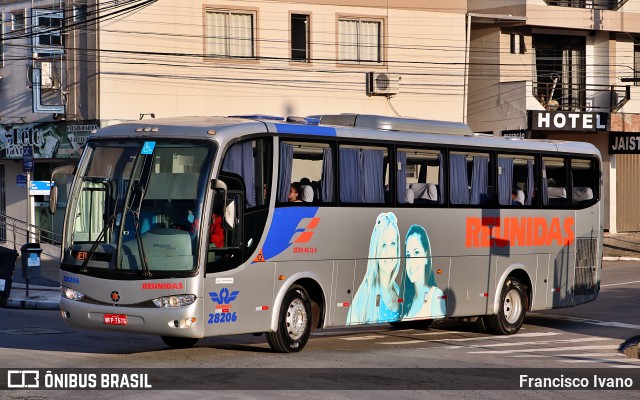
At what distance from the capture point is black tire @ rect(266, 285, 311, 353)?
15.5 meters

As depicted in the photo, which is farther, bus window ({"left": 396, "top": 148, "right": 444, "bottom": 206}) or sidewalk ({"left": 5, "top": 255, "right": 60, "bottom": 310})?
sidewalk ({"left": 5, "top": 255, "right": 60, "bottom": 310})

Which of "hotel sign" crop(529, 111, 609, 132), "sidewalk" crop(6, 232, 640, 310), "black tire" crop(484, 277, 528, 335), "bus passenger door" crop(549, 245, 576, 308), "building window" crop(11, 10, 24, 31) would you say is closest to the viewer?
"black tire" crop(484, 277, 528, 335)

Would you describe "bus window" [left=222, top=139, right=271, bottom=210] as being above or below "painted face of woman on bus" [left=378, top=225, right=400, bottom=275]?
above

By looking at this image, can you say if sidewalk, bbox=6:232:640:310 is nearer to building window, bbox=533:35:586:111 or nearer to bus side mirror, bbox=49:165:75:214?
building window, bbox=533:35:586:111

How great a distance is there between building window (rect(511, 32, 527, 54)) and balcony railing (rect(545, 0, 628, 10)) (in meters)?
1.70

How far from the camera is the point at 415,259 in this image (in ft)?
58.9

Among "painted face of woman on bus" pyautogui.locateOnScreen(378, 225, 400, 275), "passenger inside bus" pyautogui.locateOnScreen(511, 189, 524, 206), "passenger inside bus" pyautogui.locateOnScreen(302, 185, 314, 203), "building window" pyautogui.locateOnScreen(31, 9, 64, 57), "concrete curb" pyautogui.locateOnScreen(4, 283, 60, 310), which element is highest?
"building window" pyautogui.locateOnScreen(31, 9, 64, 57)

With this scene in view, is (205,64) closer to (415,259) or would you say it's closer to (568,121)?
(568,121)

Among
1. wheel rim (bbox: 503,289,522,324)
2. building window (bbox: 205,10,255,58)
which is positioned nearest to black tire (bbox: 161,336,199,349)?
wheel rim (bbox: 503,289,522,324)

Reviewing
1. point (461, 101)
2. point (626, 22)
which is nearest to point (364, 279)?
point (461, 101)

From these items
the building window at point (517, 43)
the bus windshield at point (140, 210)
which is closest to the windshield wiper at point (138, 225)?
the bus windshield at point (140, 210)

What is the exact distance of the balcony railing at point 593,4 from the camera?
41250 millimetres

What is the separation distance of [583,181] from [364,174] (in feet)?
20.2

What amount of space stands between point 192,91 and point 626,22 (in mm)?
16850
